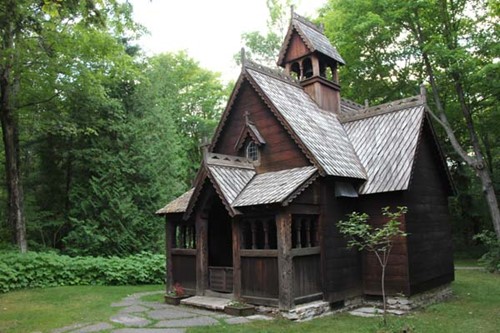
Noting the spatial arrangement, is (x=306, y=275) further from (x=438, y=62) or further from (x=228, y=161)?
(x=438, y=62)

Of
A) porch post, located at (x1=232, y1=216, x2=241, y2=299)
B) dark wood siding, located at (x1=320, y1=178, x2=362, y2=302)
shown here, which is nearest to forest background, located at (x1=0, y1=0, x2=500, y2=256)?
porch post, located at (x1=232, y1=216, x2=241, y2=299)

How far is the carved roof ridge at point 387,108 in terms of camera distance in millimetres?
15312

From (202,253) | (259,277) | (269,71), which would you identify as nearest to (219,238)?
(202,253)

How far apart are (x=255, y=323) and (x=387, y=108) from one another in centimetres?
939

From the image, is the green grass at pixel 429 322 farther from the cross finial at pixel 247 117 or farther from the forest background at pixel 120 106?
the forest background at pixel 120 106

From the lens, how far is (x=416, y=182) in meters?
14.2

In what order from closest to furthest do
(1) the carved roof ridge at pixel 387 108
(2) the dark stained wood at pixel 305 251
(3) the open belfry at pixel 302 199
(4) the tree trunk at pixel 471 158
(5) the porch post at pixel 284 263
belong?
(5) the porch post at pixel 284 263, (2) the dark stained wood at pixel 305 251, (3) the open belfry at pixel 302 199, (1) the carved roof ridge at pixel 387 108, (4) the tree trunk at pixel 471 158

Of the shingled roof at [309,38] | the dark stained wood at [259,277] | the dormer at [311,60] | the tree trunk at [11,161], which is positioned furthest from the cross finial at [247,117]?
the tree trunk at [11,161]

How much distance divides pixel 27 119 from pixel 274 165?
14.4m

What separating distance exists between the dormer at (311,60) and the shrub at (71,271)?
10.00 metres

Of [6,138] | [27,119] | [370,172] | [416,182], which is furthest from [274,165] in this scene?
[27,119]

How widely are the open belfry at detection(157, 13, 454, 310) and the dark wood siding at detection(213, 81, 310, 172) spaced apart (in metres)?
0.03

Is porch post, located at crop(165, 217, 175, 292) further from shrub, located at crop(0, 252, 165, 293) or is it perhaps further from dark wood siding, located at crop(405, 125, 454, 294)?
dark wood siding, located at crop(405, 125, 454, 294)

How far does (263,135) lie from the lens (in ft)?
46.6
